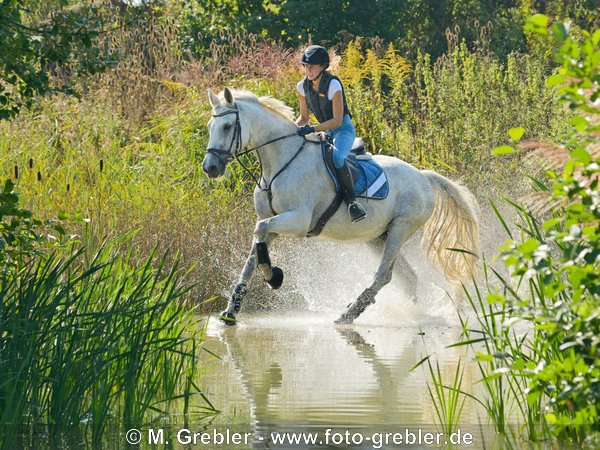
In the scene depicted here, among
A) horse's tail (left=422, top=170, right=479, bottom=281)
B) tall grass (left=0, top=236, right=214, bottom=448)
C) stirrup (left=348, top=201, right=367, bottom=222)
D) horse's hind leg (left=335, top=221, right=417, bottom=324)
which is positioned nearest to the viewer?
tall grass (left=0, top=236, right=214, bottom=448)

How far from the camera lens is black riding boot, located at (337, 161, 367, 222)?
1154cm

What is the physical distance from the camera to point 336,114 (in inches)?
437

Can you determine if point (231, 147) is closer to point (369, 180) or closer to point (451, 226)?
point (369, 180)

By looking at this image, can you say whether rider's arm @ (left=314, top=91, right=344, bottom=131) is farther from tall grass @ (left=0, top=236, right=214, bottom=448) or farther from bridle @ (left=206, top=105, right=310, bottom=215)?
tall grass @ (left=0, top=236, right=214, bottom=448)

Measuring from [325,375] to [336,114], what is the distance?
3.65 m

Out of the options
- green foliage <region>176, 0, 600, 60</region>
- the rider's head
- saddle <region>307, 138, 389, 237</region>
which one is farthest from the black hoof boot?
green foliage <region>176, 0, 600, 60</region>

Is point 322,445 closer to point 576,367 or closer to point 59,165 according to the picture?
point 576,367

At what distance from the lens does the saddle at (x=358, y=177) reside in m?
11.5

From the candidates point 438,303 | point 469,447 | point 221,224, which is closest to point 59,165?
point 221,224

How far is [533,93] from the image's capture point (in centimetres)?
1562

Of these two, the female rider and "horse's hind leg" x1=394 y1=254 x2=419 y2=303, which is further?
"horse's hind leg" x1=394 y1=254 x2=419 y2=303

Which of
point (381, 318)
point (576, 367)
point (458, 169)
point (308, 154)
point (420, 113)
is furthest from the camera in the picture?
point (420, 113)

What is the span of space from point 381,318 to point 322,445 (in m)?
6.81

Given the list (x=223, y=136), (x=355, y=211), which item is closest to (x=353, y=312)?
(x=355, y=211)
